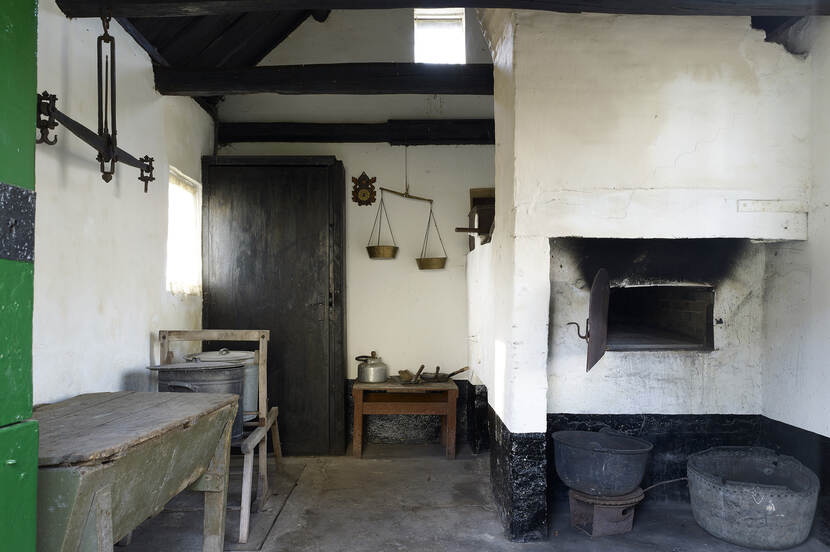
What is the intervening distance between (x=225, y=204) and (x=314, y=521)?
3.10 meters

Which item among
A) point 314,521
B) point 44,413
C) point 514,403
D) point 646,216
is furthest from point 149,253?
point 646,216

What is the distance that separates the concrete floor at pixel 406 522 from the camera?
3.47 meters

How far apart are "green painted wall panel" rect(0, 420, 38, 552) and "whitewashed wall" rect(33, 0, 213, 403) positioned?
4.83 ft

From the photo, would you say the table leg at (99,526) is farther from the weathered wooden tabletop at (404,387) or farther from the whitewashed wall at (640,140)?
the weathered wooden tabletop at (404,387)

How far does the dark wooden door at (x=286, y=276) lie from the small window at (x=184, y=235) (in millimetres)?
87

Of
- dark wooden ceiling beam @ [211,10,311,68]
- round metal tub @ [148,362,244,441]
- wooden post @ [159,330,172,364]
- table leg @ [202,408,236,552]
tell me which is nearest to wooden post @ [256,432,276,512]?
round metal tub @ [148,362,244,441]

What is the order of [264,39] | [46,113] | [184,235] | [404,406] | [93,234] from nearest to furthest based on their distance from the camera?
[46,113] < [93,234] < [184,235] < [404,406] < [264,39]

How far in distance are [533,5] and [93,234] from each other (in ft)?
9.54

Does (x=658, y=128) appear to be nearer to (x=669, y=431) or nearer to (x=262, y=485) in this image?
(x=669, y=431)

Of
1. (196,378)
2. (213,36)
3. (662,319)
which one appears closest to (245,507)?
(196,378)

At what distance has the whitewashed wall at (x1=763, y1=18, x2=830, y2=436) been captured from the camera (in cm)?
337

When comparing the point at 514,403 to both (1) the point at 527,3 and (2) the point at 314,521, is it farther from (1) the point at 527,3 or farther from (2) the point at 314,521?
(1) the point at 527,3

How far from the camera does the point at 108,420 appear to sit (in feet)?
7.89

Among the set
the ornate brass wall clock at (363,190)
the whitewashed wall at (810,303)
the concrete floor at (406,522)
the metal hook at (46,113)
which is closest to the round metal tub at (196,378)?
the concrete floor at (406,522)
